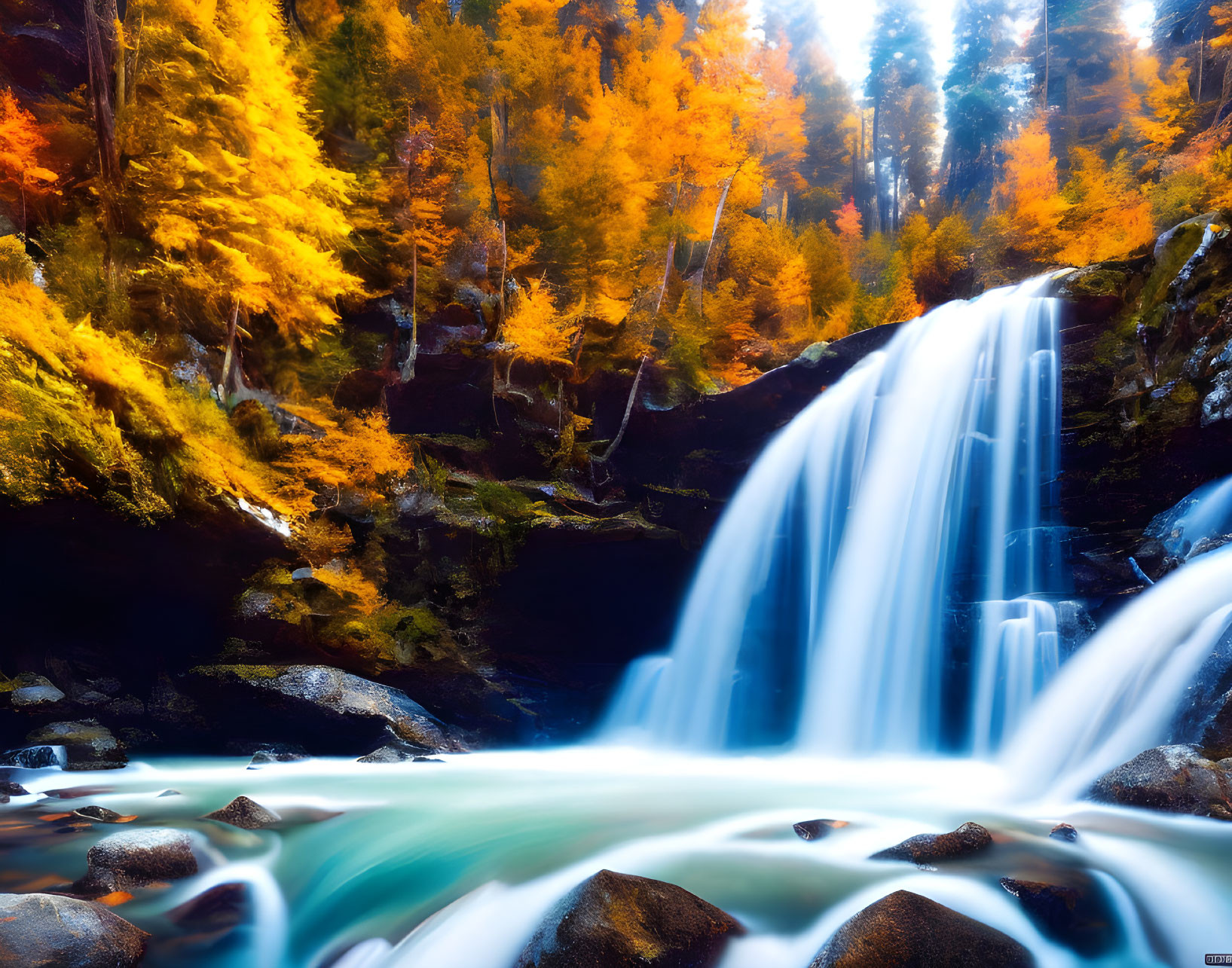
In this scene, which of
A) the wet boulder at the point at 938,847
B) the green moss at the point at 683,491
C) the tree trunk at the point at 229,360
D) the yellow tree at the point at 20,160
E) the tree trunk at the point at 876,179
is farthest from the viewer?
the tree trunk at the point at 876,179

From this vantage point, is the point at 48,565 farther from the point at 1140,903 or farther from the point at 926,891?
the point at 1140,903

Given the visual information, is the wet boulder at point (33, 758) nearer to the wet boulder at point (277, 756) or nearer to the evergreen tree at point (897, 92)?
the wet boulder at point (277, 756)

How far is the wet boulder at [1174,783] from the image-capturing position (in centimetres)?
440

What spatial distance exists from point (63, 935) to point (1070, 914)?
4772 mm

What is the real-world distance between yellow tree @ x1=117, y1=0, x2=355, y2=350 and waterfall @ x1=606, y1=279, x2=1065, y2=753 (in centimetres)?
842

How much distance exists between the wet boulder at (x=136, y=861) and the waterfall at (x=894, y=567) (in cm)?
757

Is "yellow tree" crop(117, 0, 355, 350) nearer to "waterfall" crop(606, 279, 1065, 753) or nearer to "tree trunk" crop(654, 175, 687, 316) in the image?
"tree trunk" crop(654, 175, 687, 316)

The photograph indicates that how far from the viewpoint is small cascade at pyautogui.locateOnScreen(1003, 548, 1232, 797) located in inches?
211

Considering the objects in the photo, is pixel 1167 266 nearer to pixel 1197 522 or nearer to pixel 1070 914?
pixel 1197 522

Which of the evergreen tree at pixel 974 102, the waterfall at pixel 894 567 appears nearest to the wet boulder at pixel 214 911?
the waterfall at pixel 894 567

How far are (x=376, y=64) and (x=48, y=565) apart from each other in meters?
12.8

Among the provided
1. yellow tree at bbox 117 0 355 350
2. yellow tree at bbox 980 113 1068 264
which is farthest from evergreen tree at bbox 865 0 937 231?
yellow tree at bbox 117 0 355 350

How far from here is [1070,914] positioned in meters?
3.27

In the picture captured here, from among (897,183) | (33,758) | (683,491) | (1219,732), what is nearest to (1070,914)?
(1219,732)
